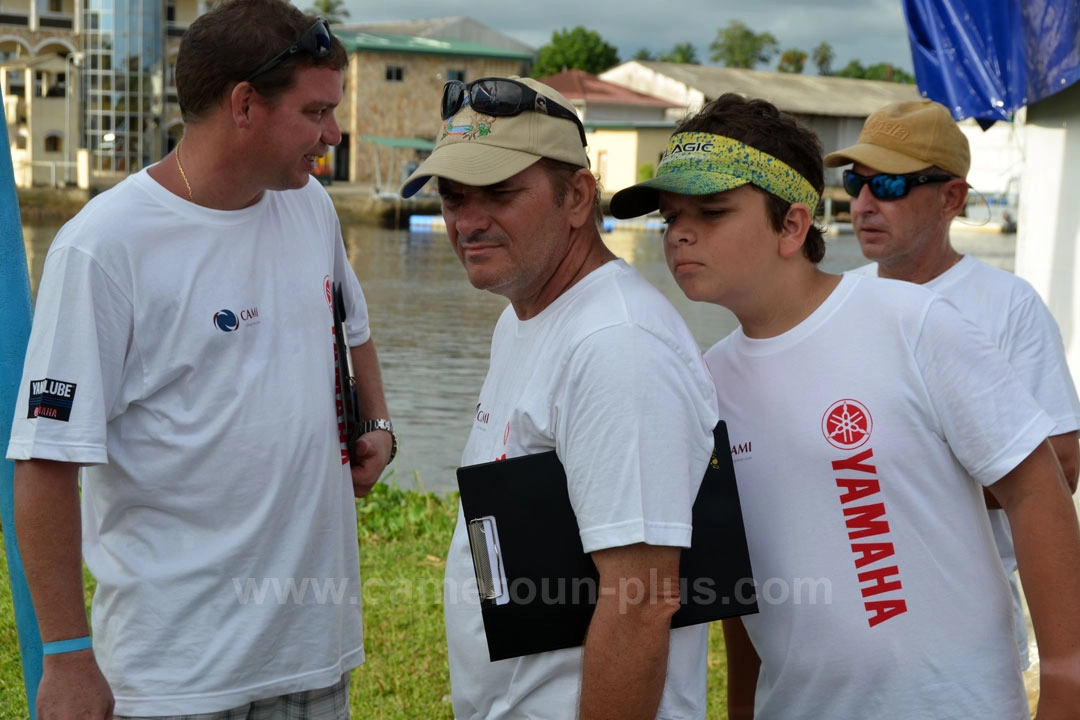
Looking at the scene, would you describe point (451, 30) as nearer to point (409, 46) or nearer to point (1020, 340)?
point (409, 46)

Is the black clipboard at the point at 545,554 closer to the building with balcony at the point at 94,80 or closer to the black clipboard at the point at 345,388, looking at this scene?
the black clipboard at the point at 345,388

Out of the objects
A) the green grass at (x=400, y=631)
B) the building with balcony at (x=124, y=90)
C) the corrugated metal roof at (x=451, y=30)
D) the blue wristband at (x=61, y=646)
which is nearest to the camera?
the blue wristband at (x=61, y=646)

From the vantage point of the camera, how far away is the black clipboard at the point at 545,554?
7.20 feet

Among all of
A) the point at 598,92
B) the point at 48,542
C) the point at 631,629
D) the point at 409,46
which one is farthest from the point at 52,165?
the point at 631,629

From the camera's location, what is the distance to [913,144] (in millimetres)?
3637

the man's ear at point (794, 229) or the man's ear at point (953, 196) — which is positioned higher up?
the man's ear at point (953, 196)

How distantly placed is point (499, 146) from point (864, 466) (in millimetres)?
961

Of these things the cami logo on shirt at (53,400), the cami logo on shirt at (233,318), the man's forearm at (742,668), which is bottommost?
the man's forearm at (742,668)

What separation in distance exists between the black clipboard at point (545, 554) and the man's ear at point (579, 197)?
49 cm

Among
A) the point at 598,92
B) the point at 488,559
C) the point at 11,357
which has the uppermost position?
the point at 598,92

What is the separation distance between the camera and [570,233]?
2367mm

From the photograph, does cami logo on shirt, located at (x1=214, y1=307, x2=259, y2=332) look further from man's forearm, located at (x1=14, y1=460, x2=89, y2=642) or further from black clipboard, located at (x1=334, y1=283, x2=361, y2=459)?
man's forearm, located at (x1=14, y1=460, x2=89, y2=642)

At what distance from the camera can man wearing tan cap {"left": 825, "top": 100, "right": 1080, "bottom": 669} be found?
3.45m

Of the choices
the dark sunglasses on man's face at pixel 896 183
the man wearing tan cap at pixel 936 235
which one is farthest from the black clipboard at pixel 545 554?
the dark sunglasses on man's face at pixel 896 183
